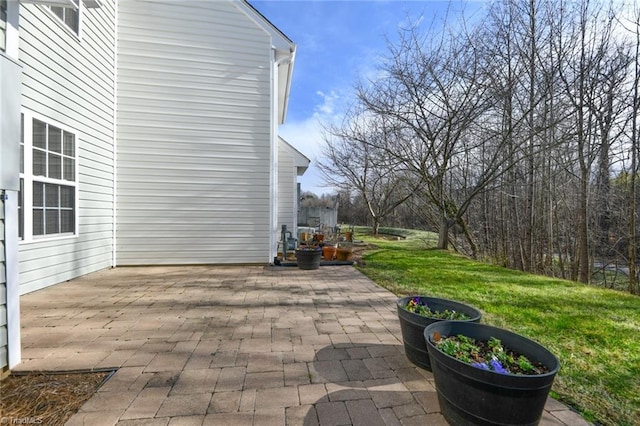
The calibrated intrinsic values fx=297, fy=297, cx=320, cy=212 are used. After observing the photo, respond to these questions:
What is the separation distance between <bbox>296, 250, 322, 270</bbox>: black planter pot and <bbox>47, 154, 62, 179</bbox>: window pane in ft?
13.3

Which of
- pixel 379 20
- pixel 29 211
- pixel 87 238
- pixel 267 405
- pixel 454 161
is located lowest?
pixel 267 405

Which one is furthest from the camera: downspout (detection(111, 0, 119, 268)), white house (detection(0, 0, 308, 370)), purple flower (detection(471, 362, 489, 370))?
downspout (detection(111, 0, 119, 268))

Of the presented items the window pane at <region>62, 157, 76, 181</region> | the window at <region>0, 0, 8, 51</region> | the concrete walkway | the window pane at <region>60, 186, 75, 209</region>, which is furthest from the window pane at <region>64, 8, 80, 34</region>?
the concrete walkway

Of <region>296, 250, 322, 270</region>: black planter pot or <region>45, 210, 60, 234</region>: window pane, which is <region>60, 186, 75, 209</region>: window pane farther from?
<region>296, 250, 322, 270</region>: black planter pot

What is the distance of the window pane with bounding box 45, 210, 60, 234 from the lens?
164 inches

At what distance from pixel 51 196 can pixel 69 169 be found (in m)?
0.55

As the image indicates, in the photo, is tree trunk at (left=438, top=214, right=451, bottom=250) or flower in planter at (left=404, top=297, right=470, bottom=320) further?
tree trunk at (left=438, top=214, right=451, bottom=250)

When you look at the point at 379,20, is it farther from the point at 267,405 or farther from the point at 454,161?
the point at 267,405

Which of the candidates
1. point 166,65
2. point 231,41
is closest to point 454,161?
point 231,41

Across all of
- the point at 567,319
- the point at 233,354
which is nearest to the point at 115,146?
the point at 233,354

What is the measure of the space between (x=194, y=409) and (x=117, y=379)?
0.73m

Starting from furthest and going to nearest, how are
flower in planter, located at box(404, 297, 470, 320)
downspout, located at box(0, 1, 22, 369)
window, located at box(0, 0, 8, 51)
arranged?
1. flower in planter, located at box(404, 297, 470, 320)
2. window, located at box(0, 0, 8, 51)
3. downspout, located at box(0, 1, 22, 369)

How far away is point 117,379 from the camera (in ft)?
6.80

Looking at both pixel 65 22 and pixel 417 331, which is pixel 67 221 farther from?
pixel 417 331
